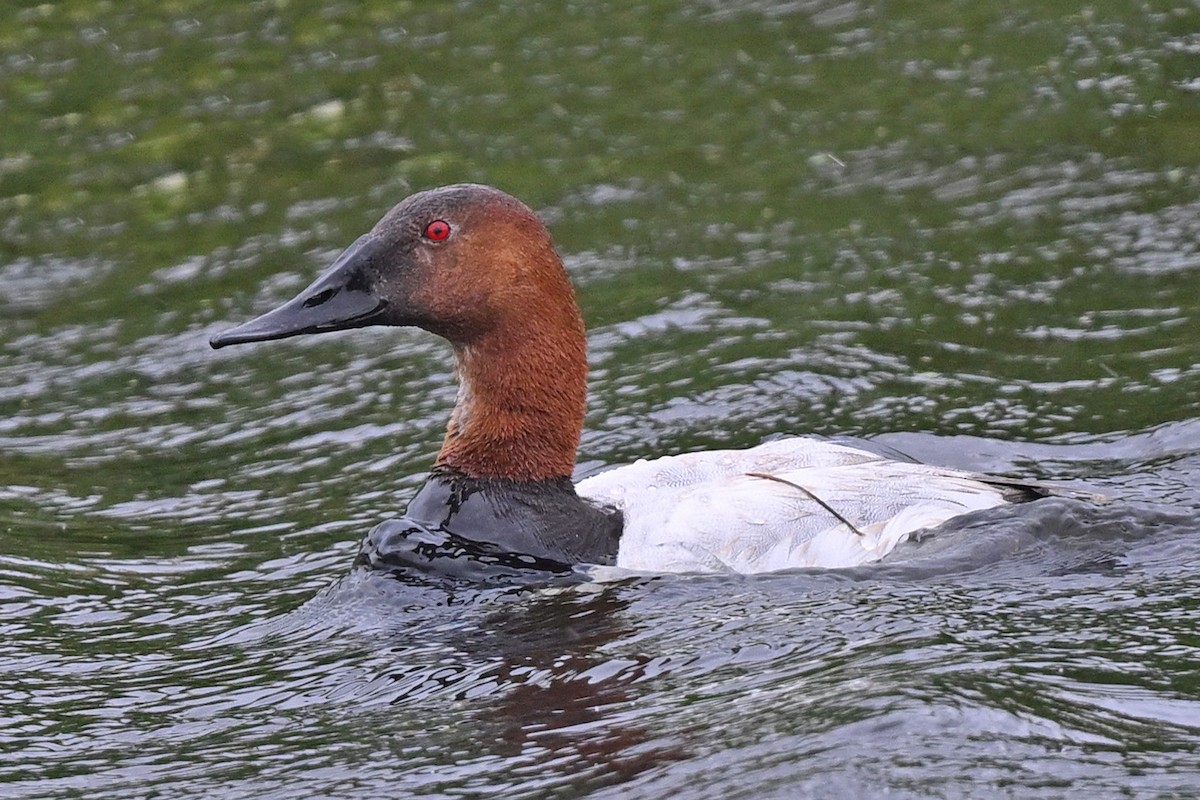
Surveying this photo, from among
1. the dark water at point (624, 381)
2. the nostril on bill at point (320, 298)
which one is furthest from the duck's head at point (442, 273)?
the dark water at point (624, 381)

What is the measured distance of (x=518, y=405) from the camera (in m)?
7.44

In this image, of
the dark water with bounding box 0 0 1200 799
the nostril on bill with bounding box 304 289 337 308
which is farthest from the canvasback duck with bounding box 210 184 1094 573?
the dark water with bounding box 0 0 1200 799

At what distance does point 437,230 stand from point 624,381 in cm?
272

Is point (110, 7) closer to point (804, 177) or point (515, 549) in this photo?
point (804, 177)

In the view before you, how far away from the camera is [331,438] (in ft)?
31.7

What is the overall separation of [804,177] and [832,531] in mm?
6362

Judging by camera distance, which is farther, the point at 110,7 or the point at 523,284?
the point at 110,7

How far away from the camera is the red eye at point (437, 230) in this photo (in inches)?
291

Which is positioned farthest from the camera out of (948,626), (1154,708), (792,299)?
(792,299)

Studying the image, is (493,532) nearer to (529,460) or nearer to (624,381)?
(529,460)

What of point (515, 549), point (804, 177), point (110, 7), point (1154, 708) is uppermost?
point (110, 7)

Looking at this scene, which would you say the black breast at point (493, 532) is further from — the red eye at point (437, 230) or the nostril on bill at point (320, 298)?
the red eye at point (437, 230)

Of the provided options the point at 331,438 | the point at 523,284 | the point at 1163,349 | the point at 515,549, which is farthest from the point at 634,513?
the point at 1163,349

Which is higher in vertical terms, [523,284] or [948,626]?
[523,284]
